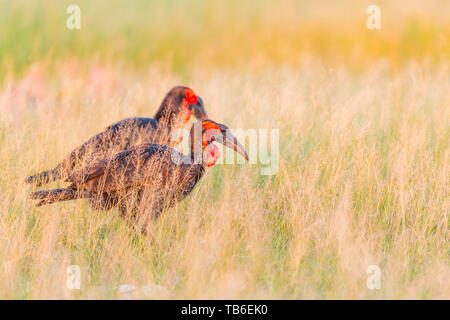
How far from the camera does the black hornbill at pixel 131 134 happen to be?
543 centimetres

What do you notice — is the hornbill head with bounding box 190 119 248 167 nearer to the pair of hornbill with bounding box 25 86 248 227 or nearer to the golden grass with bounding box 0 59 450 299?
the pair of hornbill with bounding box 25 86 248 227

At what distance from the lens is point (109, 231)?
5031 mm

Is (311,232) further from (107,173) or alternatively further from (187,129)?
(187,129)

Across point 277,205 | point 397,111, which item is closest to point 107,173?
point 277,205

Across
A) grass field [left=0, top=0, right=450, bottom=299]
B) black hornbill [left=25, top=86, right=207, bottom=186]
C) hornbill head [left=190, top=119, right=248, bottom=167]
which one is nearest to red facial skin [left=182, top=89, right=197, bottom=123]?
black hornbill [left=25, top=86, right=207, bottom=186]

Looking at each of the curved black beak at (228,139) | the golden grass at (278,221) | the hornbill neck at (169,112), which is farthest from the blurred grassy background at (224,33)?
the curved black beak at (228,139)

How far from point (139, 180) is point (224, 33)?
891 centimetres

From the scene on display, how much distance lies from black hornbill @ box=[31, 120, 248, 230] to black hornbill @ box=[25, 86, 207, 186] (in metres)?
0.20

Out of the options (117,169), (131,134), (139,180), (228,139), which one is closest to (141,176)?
(139,180)

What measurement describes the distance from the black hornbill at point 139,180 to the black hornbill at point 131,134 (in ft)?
0.67

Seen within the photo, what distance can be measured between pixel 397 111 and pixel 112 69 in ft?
18.6

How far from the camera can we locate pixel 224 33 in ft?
43.8

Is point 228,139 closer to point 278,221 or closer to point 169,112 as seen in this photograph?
point 278,221

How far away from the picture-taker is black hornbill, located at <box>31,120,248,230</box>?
4949 millimetres
